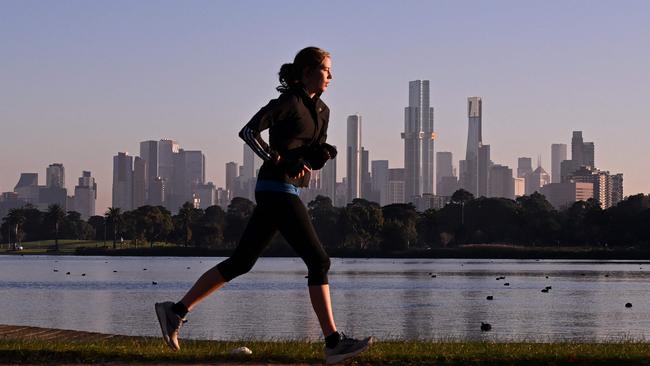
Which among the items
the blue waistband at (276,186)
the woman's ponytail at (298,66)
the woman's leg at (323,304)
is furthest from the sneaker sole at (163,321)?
the woman's ponytail at (298,66)

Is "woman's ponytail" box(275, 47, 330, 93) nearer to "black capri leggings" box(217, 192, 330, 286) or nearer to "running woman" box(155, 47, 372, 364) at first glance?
"running woman" box(155, 47, 372, 364)

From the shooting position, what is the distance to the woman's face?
1159 cm

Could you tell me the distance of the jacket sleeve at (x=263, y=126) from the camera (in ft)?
36.6

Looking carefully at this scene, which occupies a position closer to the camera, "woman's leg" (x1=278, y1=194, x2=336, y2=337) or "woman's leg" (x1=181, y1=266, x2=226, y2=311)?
"woman's leg" (x1=278, y1=194, x2=336, y2=337)

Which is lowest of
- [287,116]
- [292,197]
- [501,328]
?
[501,328]

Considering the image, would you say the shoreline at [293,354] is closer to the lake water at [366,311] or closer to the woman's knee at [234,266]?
the woman's knee at [234,266]

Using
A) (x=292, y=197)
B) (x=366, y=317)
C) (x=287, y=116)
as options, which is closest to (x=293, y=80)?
(x=287, y=116)

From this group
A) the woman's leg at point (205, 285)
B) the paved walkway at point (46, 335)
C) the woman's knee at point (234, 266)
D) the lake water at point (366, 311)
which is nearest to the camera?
the woman's knee at point (234, 266)

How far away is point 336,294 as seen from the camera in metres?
71.3

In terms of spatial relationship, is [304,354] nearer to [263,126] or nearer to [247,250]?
[247,250]

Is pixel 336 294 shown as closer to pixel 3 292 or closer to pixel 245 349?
pixel 3 292

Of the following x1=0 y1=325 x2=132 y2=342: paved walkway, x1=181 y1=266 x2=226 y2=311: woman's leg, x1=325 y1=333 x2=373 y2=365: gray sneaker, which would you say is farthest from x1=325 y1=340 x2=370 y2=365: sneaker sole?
x1=0 y1=325 x2=132 y2=342: paved walkway

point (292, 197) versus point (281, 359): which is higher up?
point (292, 197)

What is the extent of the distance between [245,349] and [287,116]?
122 inches
